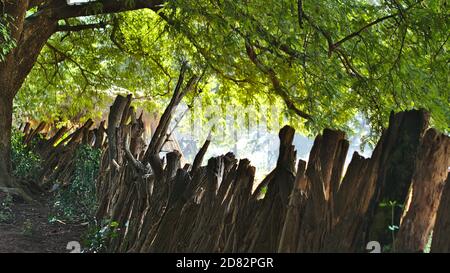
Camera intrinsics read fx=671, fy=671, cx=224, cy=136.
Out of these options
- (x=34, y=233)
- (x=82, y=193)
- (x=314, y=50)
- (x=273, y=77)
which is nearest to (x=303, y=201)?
(x=314, y=50)

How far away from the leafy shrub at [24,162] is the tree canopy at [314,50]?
204 cm

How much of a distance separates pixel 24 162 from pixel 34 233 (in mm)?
3337

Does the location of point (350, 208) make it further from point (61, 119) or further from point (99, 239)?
point (61, 119)

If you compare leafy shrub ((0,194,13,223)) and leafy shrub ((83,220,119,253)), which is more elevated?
leafy shrub ((0,194,13,223))

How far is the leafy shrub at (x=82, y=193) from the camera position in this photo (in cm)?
814

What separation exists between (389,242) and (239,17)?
13.3 ft

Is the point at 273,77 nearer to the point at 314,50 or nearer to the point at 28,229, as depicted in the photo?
the point at 314,50

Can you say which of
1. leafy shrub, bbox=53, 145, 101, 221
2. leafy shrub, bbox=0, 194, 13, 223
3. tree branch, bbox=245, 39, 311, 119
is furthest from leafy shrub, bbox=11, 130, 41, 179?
tree branch, bbox=245, 39, 311, 119

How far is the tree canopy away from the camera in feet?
21.5

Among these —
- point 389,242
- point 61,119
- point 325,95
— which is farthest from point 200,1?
point 61,119

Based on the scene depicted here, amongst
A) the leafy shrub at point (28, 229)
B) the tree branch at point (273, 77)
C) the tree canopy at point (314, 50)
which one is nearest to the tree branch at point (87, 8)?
the tree canopy at point (314, 50)

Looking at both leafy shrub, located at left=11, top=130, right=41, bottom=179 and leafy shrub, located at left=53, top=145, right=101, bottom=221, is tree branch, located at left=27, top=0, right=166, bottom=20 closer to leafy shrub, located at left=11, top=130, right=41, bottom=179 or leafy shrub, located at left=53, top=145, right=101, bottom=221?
leafy shrub, located at left=53, top=145, right=101, bottom=221

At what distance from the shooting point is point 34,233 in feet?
23.8

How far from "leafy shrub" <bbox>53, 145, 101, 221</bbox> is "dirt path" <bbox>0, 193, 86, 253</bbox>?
240mm
